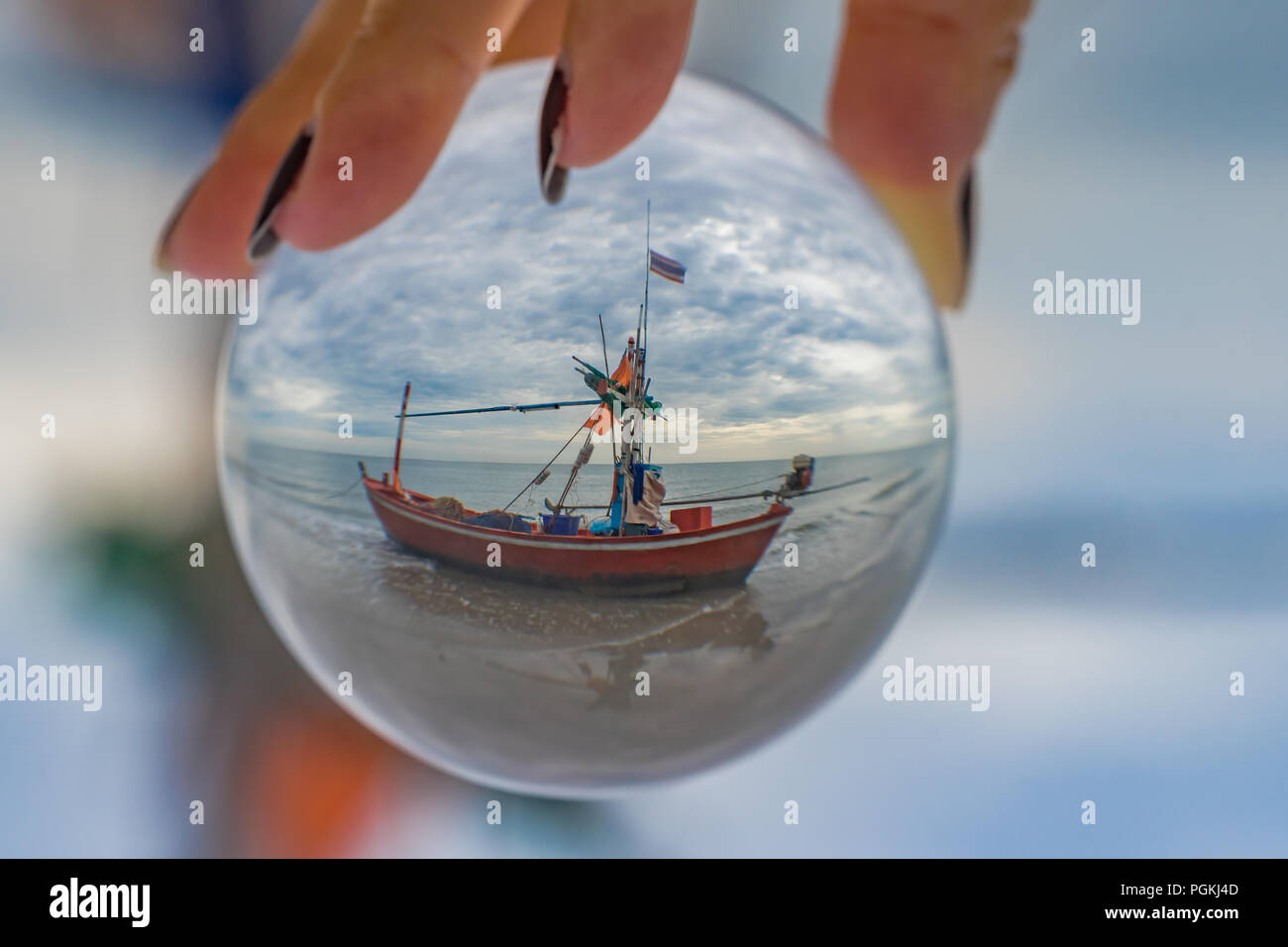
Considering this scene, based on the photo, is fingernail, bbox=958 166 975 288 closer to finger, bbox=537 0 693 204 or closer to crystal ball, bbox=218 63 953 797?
crystal ball, bbox=218 63 953 797

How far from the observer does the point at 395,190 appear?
2.62 ft

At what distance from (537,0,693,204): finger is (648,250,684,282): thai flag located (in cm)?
11

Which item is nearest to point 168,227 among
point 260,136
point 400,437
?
point 260,136

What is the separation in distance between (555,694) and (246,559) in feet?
1.37

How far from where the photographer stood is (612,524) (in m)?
0.69

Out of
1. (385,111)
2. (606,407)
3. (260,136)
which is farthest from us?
(260,136)

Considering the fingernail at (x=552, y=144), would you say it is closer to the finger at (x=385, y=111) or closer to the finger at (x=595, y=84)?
the finger at (x=595, y=84)

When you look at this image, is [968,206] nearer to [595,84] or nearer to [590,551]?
[595,84]

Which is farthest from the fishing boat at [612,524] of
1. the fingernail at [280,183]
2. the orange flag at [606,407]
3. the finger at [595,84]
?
the fingernail at [280,183]

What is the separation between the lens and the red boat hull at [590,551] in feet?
2.30

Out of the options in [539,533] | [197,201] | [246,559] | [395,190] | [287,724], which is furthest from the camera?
[287,724]

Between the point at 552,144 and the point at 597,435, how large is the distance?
0.26 metres

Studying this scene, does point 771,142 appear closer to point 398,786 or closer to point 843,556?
point 843,556

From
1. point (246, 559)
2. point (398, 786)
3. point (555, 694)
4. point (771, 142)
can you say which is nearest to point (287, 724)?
point (398, 786)
